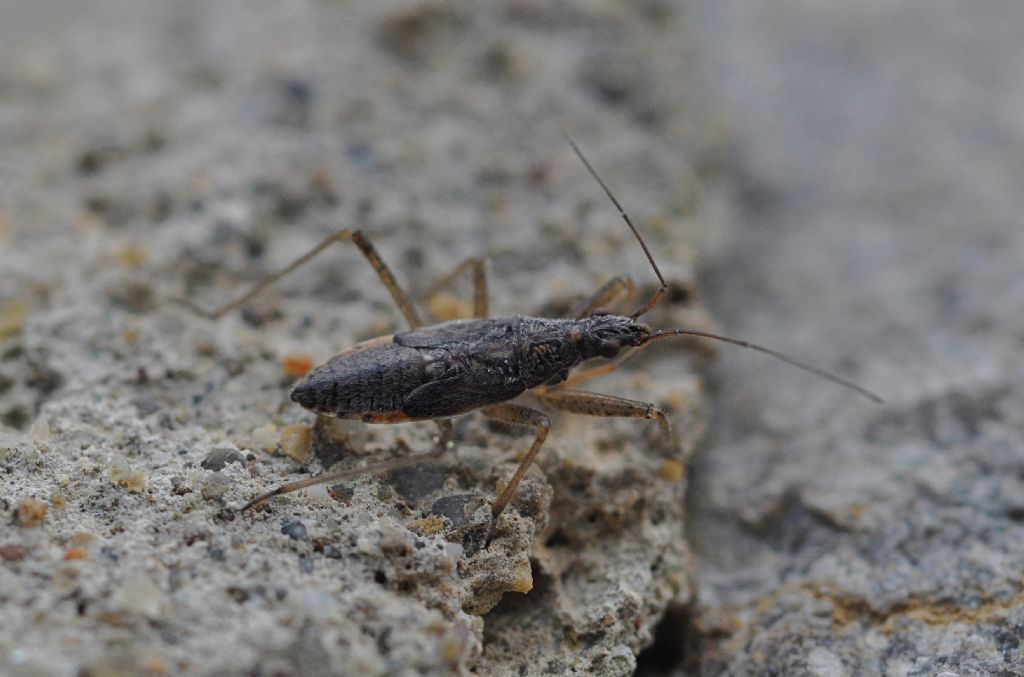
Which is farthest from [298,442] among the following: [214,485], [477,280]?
[477,280]

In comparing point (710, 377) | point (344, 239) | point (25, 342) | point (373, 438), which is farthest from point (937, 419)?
point (25, 342)

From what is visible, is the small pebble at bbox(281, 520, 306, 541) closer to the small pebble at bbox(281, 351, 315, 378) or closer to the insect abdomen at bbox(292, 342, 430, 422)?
the insect abdomen at bbox(292, 342, 430, 422)

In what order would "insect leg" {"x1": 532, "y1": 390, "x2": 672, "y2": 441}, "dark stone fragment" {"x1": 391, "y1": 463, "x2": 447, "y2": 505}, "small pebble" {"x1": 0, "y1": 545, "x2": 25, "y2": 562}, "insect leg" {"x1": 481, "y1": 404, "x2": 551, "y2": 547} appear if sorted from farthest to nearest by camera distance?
"insect leg" {"x1": 532, "y1": 390, "x2": 672, "y2": 441}
"dark stone fragment" {"x1": 391, "y1": 463, "x2": 447, "y2": 505}
"insect leg" {"x1": 481, "y1": 404, "x2": 551, "y2": 547}
"small pebble" {"x1": 0, "y1": 545, "x2": 25, "y2": 562}

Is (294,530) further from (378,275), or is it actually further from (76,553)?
(378,275)

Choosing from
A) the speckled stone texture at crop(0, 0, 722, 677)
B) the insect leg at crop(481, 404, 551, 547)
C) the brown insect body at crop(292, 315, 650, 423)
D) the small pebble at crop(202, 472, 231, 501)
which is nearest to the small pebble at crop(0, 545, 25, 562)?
the speckled stone texture at crop(0, 0, 722, 677)

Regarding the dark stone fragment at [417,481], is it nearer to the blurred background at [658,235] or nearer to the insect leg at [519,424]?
the insect leg at [519,424]

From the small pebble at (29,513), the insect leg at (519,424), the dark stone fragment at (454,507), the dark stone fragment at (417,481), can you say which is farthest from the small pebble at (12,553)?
the insect leg at (519,424)

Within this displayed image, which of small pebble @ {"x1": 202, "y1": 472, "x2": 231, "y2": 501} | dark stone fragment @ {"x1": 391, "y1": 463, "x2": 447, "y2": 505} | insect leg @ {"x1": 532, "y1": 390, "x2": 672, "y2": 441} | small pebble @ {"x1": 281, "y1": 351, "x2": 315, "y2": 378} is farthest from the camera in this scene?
small pebble @ {"x1": 281, "y1": 351, "x2": 315, "y2": 378}
